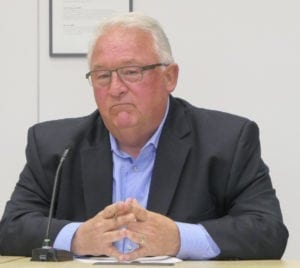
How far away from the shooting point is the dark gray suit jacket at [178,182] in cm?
222

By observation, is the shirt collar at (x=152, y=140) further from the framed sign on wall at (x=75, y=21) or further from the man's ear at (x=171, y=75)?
the framed sign on wall at (x=75, y=21)

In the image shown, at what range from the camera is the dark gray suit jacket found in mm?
2217

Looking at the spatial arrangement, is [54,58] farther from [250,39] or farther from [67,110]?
[250,39]

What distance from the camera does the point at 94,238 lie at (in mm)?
2041

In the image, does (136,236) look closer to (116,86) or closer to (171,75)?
(116,86)

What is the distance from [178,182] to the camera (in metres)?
2.37

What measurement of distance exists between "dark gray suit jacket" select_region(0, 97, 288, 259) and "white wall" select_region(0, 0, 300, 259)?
873 millimetres

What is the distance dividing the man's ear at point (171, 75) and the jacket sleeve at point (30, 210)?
50cm

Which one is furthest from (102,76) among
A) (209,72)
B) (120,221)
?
(209,72)

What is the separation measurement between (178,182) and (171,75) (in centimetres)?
42

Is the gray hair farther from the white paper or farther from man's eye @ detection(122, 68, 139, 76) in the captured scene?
the white paper

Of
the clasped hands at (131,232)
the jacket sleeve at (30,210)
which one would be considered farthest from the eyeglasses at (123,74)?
the clasped hands at (131,232)

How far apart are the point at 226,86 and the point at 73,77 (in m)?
0.81

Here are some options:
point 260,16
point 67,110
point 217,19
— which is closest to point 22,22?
point 67,110
